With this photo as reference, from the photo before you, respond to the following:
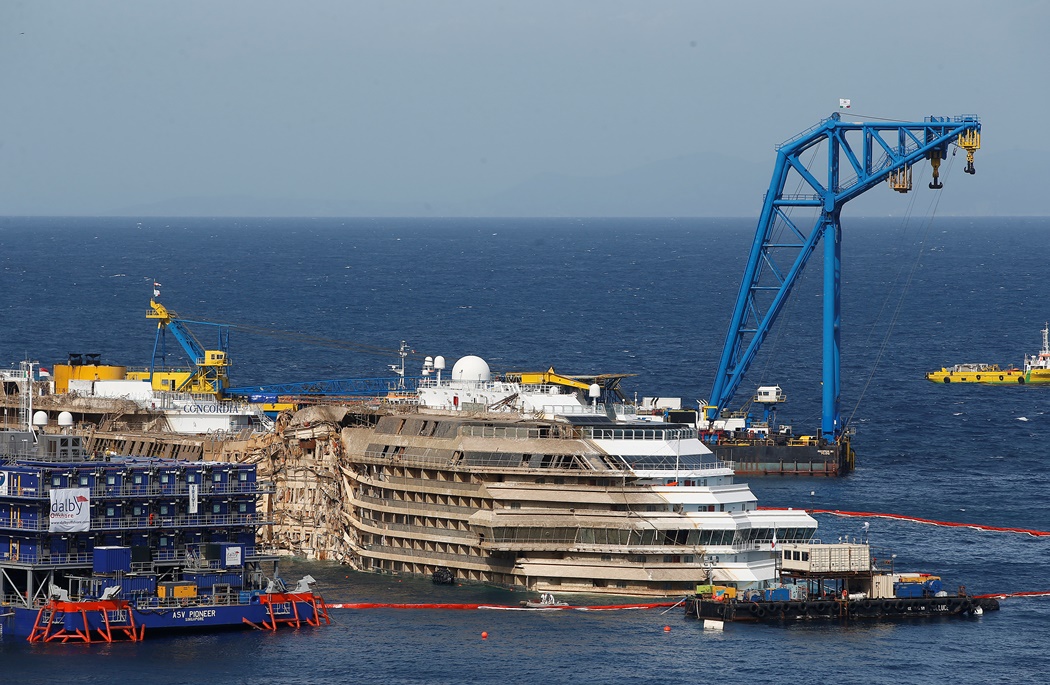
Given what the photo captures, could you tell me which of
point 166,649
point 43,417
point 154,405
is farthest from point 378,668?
point 154,405

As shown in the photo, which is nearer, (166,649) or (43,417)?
(166,649)

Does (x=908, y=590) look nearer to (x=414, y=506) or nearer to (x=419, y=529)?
(x=419, y=529)

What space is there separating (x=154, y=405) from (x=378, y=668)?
49839mm

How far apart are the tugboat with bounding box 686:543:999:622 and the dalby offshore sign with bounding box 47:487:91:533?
28.4 meters

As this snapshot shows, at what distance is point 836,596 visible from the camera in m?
110

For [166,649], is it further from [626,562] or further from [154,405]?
[154,405]

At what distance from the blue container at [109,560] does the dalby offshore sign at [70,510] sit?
1.45 m

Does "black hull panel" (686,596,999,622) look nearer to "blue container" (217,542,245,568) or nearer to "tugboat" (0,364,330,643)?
"tugboat" (0,364,330,643)

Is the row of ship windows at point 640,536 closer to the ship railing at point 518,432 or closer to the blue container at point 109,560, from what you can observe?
the ship railing at point 518,432

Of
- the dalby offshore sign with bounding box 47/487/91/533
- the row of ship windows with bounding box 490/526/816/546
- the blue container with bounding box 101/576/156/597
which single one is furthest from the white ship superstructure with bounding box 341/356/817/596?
the dalby offshore sign with bounding box 47/487/91/533

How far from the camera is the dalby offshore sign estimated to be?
101312 millimetres

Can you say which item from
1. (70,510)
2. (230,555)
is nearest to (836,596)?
(230,555)

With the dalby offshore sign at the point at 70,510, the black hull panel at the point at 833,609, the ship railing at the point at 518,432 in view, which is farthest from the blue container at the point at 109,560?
the black hull panel at the point at 833,609

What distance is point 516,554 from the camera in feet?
379
